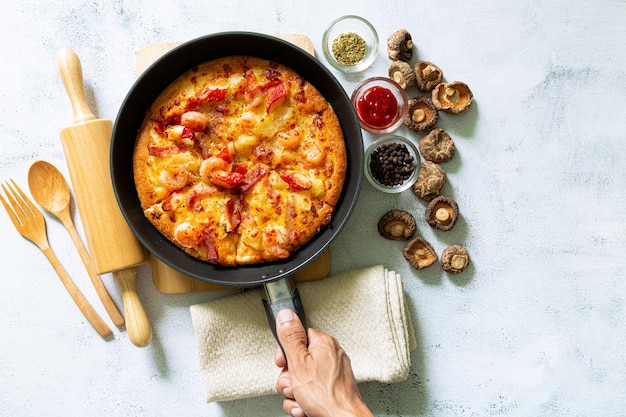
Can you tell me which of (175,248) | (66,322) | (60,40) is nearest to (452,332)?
(175,248)

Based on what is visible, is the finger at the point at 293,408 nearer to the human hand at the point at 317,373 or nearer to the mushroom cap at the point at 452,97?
the human hand at the point at 317,373

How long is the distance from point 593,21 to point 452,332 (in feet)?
7.55

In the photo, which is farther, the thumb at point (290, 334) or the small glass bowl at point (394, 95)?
the small glass bowl at point (394, 95)

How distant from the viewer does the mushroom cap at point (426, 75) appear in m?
3.38

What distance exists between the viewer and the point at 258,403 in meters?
3.45

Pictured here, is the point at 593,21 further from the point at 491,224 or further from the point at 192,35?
the point at 192,35

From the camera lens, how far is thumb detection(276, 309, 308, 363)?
278cm

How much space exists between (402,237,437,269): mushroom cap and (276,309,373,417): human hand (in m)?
0.87

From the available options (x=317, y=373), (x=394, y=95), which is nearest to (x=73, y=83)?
(x=394, y=95)

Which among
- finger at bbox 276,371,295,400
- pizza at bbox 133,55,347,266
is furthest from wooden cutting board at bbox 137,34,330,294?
finger at bbox 276,371,295,400

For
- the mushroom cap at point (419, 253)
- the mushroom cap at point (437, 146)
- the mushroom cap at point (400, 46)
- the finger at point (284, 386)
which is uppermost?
the mushroom cap at point (400, 46)

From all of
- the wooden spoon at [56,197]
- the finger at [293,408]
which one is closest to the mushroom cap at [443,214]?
the finger at [293,408]

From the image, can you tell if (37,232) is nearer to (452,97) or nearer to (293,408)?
(293,408)

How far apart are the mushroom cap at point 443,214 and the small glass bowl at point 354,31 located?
38.8 inches
